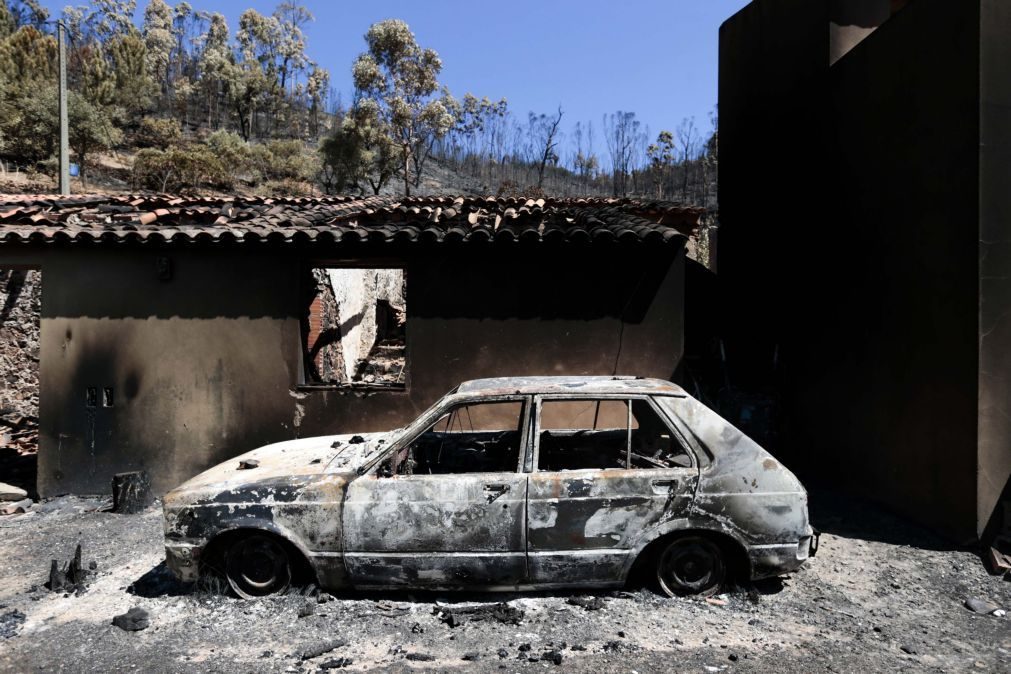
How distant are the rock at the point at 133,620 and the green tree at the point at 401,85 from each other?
2450 cm

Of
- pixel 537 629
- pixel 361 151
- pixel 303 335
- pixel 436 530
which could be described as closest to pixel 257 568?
pixel 436 530

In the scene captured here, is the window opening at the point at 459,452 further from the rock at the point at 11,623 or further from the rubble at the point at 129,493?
the rubble at the point at 129,493

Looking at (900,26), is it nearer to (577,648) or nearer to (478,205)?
(478,205)

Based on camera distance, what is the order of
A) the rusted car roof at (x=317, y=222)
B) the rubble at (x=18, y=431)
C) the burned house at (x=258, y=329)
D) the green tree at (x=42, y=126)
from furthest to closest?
the green tree at (x=42, y=126) → the rubble at (x=18, y=431) → the burned house at (x=258, y=329) → the rusted car roof at (x=317, y=222)

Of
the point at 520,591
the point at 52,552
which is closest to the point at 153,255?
the point at 52,552

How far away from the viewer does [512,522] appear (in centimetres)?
388

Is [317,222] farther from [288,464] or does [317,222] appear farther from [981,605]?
[981,605]

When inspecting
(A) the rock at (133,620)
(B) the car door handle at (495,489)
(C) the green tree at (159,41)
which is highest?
(C) the green tree at (159,41)

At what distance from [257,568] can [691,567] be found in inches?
113

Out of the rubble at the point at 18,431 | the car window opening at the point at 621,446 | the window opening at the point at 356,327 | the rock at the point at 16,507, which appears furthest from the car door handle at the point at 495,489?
the rubble at the point at 18,431

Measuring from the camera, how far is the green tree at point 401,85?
27.4 metres

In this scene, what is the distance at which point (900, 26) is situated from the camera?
20.0 feet

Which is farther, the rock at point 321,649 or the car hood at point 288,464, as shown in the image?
the car hood at point 288,464

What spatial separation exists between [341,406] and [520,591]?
349cm
